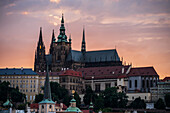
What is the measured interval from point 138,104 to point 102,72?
32.6m

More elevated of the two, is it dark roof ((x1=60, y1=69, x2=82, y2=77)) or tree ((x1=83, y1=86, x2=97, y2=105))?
dark roof ((x1=60, y1=69, x2=82, y2=77))

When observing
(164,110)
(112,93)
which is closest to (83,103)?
(112,93)

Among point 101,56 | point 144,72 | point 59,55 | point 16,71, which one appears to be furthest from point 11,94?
point 101,56

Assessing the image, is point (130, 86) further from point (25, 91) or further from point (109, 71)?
point (25, 91)

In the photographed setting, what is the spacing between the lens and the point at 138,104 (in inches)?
5979

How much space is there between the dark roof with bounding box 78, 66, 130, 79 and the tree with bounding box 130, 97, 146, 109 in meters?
20.9

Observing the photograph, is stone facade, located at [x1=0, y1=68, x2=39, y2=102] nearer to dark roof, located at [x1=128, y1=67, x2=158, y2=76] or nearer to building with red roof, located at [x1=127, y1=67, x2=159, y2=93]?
building with red roof, located at [x1=127, y1=67, x2=159, y2=93]

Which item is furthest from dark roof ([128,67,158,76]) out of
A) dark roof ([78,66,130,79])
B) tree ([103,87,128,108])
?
tree ([103,87,128,108])

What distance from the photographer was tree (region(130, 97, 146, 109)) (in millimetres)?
150312

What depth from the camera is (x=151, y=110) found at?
142 m

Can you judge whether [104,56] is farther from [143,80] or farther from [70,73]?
[143,80]

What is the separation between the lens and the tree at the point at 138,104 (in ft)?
493

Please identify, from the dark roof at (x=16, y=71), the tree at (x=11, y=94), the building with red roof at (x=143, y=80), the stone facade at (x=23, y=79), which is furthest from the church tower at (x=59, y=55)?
the building with red roof at (x=143, y=80)

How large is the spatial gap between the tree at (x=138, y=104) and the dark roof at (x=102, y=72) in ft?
68.6
